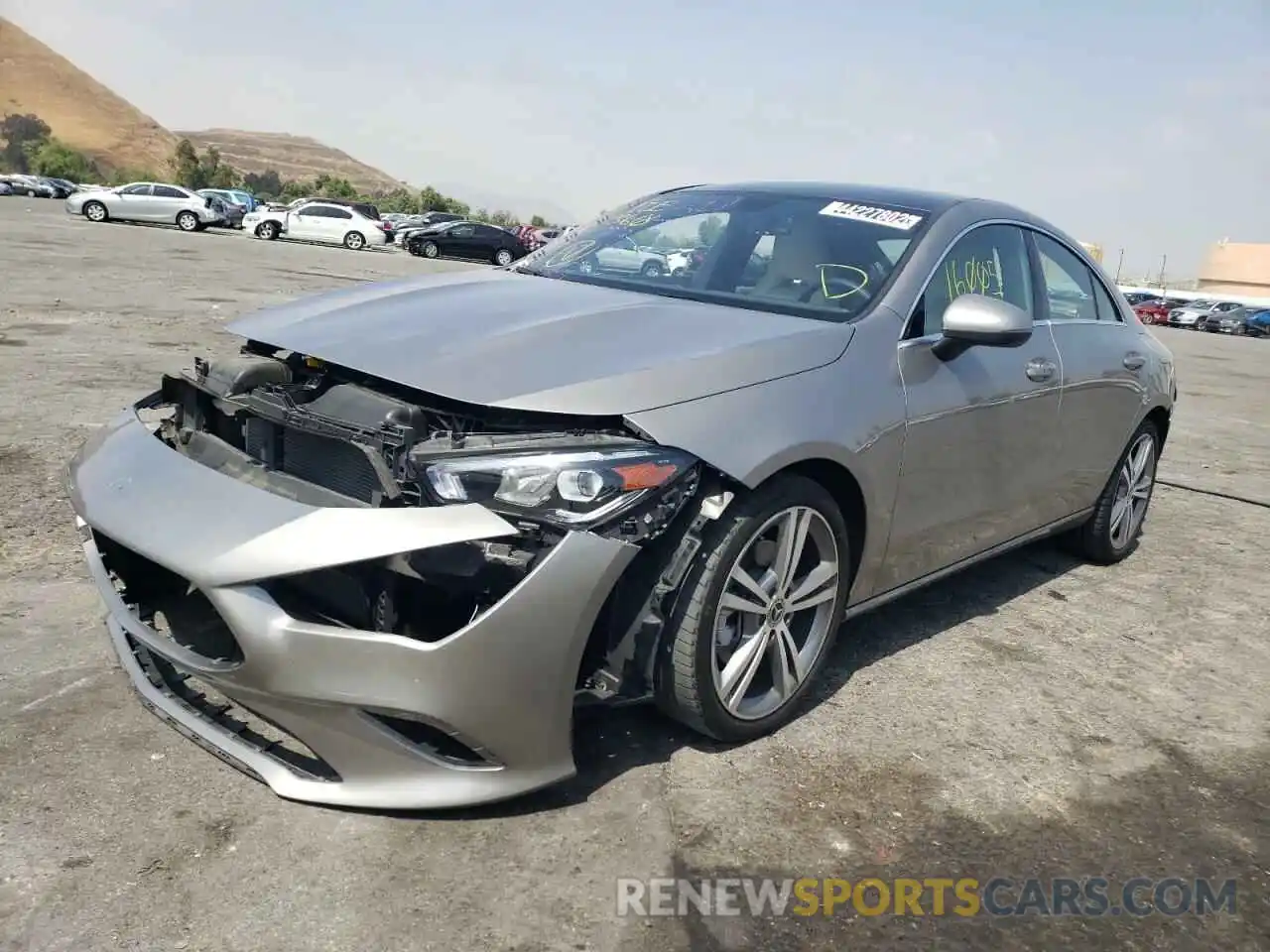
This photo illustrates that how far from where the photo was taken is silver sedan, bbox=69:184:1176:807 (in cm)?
246

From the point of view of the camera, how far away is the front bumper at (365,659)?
95.1 inches

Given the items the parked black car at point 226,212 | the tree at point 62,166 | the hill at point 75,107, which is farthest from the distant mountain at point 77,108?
the parked black car at point 226,212

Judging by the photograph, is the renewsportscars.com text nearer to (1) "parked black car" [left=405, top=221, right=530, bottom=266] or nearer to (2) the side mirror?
A: (2) the side mirror

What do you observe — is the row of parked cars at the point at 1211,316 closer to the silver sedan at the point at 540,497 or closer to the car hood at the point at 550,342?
the silver sedan at the point at 540,497

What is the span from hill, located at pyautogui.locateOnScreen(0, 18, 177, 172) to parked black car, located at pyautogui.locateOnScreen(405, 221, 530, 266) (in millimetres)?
130538

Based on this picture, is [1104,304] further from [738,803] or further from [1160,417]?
[738,803]

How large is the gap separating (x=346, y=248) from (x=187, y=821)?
3567 cm

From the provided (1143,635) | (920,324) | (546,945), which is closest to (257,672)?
(546,945)

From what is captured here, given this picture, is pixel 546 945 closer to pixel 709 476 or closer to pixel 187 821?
pixel 187 821

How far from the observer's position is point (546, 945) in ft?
7.39

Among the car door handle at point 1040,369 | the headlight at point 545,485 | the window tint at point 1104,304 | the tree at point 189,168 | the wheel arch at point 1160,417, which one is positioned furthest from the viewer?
the tree at point 189,168

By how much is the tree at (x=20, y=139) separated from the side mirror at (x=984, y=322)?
122 meters

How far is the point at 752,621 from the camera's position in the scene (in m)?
Answer: 3.06

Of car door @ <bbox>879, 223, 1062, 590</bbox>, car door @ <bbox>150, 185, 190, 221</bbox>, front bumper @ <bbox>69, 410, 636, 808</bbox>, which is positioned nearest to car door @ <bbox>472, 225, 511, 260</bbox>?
car door @ <bbox>150, 185, 190, 221</bbox>
